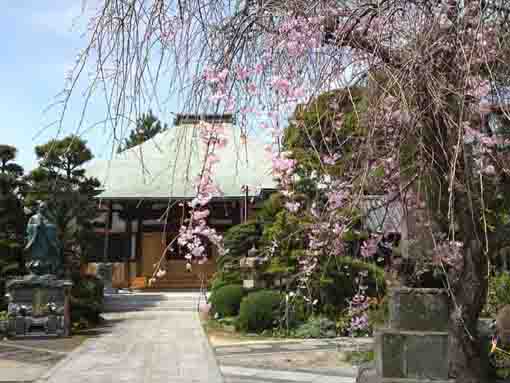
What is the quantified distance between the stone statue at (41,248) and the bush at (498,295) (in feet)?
26.3

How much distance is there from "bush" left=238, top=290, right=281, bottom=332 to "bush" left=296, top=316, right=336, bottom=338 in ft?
2.02

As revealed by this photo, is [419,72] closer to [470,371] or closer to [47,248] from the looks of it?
[470,371]

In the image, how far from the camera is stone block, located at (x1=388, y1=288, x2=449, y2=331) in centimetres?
438

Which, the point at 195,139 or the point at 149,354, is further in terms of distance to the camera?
the point at 149,354

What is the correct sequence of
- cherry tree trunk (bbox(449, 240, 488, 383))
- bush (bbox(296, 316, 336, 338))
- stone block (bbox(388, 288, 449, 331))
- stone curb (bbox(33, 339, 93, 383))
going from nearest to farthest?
cherry tree trunk (bbox(449, 240, 488, 383))
stone block (bbox(388, 288, 449, 331))
stone curb (bbox(33, 339, 93, 383))
bush (bbox(296, 316, 336, 338))

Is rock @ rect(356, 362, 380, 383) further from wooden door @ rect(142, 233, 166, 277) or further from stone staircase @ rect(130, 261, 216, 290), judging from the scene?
wooden door @ rect(142, 233, 166, 277)

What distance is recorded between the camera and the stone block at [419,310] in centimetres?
438

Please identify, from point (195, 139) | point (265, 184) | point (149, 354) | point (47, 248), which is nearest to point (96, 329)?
point (47, 248)

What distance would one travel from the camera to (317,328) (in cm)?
1050

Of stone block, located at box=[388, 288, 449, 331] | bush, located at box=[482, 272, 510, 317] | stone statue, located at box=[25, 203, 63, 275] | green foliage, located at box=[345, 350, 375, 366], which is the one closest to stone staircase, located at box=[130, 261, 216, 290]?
stone statue, located at box=[25, 203, 63, 275]

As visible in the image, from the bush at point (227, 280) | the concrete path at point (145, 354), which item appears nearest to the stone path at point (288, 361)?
the concrete path at point (145, 354)

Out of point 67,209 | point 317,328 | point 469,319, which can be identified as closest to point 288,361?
point 317,328

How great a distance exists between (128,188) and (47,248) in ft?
26.8

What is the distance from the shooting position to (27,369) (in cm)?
735
